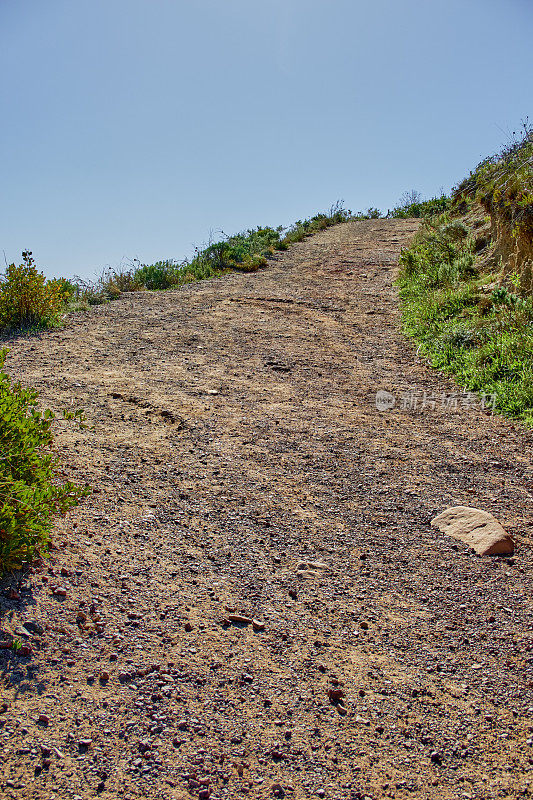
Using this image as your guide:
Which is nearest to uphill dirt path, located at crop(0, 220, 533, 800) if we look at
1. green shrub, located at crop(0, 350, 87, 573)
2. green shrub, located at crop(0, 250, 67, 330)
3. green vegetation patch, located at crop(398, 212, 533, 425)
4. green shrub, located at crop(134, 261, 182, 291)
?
green shrub, located at crop(0, 350, 87, 573)

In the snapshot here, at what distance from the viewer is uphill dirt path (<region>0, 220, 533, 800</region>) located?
1875 millimetres

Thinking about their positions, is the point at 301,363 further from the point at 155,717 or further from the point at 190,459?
the point at 155,717

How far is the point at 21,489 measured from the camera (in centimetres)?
236

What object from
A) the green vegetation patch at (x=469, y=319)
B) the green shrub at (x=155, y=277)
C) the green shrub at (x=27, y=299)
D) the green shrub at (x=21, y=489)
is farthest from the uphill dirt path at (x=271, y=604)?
the green shrub at (x=155, y=277)

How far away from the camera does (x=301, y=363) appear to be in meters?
5.98

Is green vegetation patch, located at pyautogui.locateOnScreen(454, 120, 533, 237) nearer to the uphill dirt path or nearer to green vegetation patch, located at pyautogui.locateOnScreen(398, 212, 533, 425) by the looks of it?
green vegetation patch, located at pyautogui.locateOnScreen(398, 212, 533, 425)

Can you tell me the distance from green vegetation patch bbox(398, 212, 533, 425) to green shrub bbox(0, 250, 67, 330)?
15.4 feet

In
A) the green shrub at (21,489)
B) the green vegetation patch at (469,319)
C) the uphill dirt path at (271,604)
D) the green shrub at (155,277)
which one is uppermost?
the green shrub at (155,277)

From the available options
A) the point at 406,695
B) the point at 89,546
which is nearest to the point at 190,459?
the point at 89,546

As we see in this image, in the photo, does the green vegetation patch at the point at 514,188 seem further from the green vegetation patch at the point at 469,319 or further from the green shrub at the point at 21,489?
the green shrub at the point at 21,489

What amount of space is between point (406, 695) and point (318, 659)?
1.26ft

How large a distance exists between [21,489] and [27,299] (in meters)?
5.15

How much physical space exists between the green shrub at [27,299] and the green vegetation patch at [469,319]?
4700mm

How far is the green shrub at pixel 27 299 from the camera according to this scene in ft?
22.0
